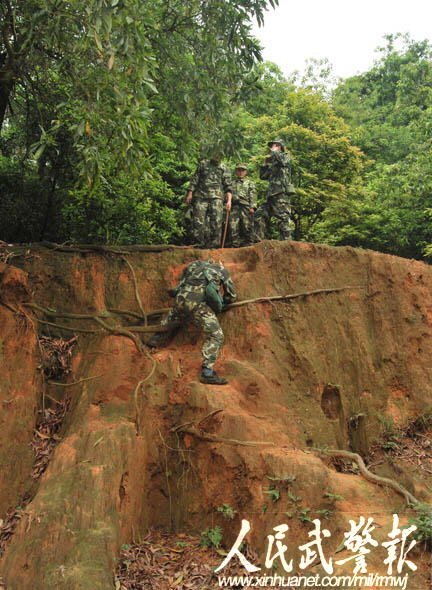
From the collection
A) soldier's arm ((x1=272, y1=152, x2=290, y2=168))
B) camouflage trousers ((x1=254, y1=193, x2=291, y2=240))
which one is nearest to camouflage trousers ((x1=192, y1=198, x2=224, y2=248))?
camouflage trousers ((x1=254, y1=193, x2=291, y2=240))

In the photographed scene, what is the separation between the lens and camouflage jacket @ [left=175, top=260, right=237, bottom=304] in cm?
688

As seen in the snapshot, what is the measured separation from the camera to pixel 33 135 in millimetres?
9523

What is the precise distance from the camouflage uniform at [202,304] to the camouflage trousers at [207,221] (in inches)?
94.6

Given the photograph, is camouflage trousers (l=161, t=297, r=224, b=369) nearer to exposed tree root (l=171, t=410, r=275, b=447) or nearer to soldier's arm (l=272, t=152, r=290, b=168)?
exposed tree root (l=171, t=410, r=275, b=447)

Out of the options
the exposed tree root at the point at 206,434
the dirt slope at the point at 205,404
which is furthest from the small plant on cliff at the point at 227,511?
the exposed tree root at the point at 206,434

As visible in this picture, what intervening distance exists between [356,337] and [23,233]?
245 inches

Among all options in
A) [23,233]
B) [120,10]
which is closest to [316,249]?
[120,10]

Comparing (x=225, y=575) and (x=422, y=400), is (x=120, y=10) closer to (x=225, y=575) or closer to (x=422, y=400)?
(x=225, y=575)

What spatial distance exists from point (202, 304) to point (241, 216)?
4033mm

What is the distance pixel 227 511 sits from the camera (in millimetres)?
5848

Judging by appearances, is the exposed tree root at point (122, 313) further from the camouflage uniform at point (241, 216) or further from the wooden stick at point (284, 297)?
the camouflage uniform at point (241, 216)

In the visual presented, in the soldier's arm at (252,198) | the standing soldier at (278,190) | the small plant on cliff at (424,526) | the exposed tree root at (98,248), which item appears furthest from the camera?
the soldier's arm at (252,198)

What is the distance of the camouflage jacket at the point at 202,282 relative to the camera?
6879mm

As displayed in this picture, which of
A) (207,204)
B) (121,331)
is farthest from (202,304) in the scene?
(207,204)
